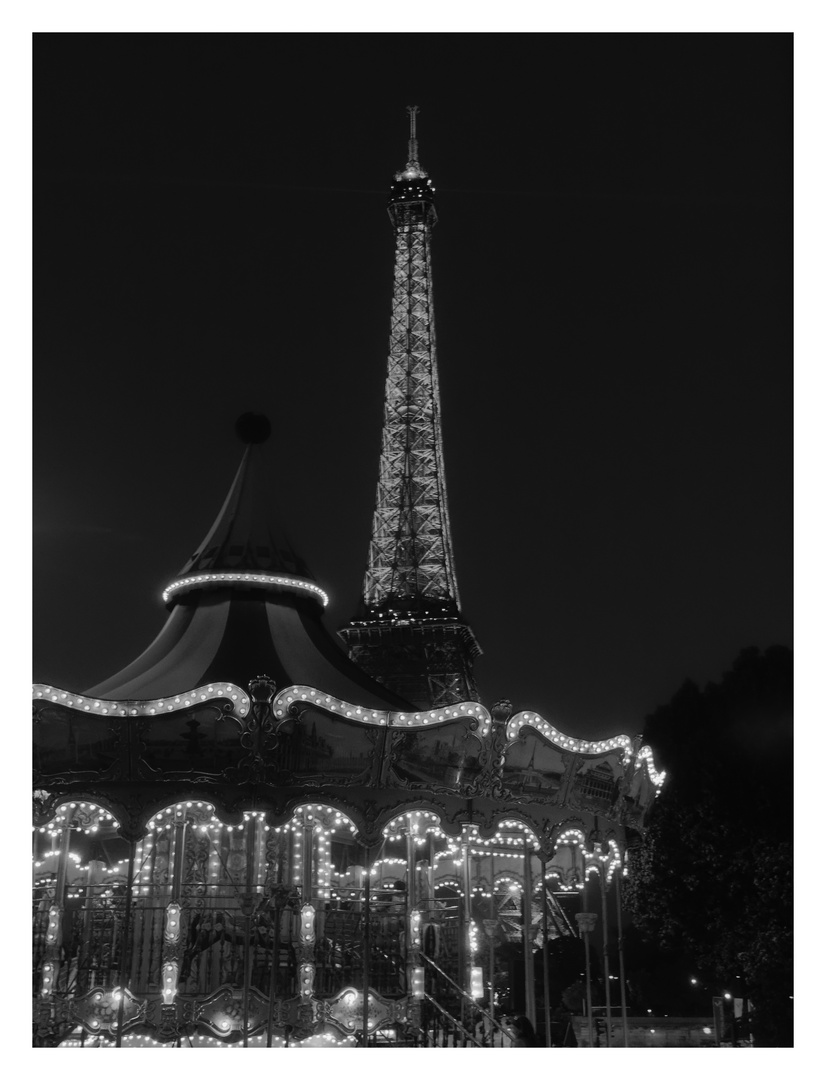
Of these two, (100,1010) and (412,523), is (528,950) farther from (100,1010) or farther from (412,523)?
(412,523)

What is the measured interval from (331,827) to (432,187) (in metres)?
75.5

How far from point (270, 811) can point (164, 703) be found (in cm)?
195

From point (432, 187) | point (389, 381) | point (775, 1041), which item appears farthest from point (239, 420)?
point (432, 187)

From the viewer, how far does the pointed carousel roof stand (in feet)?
51.9

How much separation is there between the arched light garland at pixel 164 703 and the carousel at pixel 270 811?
25mm

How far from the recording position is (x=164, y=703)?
13.7 metres

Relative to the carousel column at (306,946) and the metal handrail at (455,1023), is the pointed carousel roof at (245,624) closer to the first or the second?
the carousel column at (306,946)

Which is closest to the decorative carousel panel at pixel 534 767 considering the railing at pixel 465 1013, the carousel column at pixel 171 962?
the railing at pixel 465 1013

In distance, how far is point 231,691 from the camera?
45.4 feet

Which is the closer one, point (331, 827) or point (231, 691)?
point (231, 691)

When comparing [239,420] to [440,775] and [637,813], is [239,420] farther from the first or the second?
[637,813]

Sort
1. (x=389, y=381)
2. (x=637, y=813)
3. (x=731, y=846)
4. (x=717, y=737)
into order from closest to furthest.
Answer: (x=637, y=813)
(x=731, y=846)
(x=717, y=737)
(x=389, y=381)

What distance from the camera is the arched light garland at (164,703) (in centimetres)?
1367

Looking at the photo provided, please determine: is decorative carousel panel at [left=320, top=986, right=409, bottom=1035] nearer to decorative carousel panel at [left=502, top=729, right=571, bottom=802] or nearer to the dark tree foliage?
decorative carousel panel at [left=502, top=729, right=571, bottom=802]
